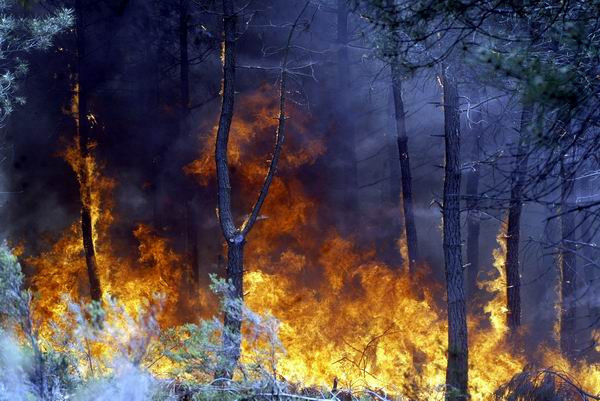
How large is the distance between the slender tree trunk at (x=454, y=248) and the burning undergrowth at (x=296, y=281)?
3.17 m

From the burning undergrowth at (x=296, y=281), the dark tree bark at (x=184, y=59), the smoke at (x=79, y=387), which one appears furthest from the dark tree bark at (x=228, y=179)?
the dark tree bark at (x=184, y=59)

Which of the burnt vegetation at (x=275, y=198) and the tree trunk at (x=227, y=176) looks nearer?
the tree trunk at (x=227, y=176)

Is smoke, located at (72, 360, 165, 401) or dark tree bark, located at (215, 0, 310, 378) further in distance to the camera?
dark tree bark, located at (215, 0, 310, 378)

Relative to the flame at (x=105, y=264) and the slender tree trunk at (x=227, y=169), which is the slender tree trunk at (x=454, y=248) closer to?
the slender tree trunk at (x=227, y=169)

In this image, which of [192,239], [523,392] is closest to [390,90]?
[192,239]

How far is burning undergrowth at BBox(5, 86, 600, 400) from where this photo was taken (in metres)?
13.6

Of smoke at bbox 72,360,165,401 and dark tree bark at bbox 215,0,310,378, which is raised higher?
dark tree bark at bbox 215,0,310,378

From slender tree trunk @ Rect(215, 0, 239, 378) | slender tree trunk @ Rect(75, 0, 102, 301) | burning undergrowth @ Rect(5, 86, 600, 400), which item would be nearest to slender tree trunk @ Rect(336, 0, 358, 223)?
burning undergrowth @ Rect(5, 86, 600, 400)

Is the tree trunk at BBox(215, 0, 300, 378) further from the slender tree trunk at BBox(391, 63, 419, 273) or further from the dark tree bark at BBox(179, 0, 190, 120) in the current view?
the dark tree bark at BBox(179, 0, 190, 120)

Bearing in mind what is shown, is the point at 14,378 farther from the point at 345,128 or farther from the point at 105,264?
the point at 345,128

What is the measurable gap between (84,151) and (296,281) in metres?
6.76

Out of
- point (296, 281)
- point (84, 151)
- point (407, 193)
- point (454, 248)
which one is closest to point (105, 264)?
point (84, 151)

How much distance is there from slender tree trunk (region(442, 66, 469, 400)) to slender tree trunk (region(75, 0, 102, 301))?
9.09 m

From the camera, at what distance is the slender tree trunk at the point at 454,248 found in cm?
979
